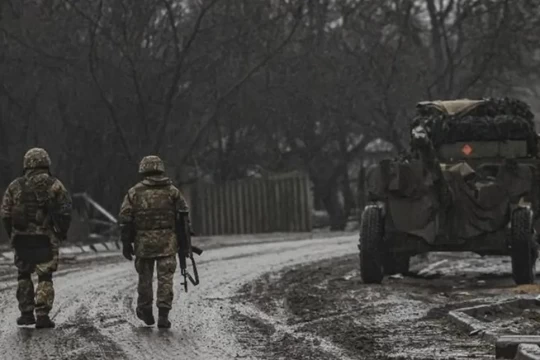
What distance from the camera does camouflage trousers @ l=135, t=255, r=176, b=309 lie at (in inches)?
482

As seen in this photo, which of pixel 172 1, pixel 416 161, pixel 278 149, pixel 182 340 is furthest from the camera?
pixel 278 149

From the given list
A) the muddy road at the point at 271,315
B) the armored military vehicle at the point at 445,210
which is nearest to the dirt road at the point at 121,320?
the muddy road at the point at 271,315

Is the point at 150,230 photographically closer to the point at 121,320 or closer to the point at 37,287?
the point at 121,320

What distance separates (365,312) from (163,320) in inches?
89.5

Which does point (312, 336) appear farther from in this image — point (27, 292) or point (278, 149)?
point (278, 149)

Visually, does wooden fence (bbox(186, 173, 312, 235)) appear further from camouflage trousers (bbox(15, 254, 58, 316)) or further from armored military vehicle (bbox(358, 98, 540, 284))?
camouflage trousers (bbox(15, 254, 58, 316))

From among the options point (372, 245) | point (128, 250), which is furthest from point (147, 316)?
point (372, 245)

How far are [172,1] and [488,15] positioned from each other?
8.34 metres

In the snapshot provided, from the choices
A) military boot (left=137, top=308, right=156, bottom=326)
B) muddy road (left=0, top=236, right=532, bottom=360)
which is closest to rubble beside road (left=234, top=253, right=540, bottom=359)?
muddy road (left=0, top=236, right=532, bottom=360)

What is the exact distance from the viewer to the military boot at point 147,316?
12.2m

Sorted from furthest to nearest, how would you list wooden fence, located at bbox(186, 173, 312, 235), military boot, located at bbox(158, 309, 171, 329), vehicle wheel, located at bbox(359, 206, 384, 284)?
1. wooden fence, located at bbox(186, 173, 312, 235)
2. vehicle wheel, located at bbox(359, 206, 384, 284)
3. military boot, located at bbox(158, 309, 171, 329)

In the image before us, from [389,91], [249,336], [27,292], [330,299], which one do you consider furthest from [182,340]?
[389,91]

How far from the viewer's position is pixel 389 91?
37.0m

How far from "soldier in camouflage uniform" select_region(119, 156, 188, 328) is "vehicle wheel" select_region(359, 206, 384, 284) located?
4.98 metres
